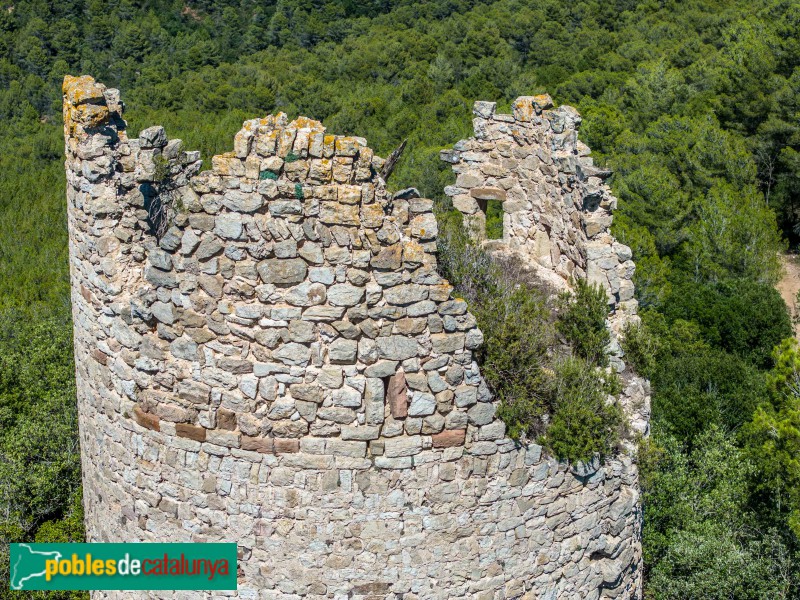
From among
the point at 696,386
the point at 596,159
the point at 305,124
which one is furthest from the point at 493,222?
the point at 305,124

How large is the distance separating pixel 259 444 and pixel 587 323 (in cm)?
338

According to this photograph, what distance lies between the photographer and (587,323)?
27.2 ft

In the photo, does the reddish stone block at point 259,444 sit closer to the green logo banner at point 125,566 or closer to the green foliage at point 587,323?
the green logo banner at point 125,566

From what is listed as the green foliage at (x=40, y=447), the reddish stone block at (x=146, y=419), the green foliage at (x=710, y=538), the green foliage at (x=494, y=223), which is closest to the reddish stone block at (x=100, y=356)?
the reddish stone block at (x=146, y=419)

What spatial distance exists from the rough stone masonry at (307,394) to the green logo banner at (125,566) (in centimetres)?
12


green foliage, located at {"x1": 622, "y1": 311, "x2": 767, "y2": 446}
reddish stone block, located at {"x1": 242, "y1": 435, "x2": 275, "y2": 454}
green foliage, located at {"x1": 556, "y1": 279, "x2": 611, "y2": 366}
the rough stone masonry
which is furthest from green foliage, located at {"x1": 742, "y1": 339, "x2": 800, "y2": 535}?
Result: reddish stone block, located at {"x1": 242, "y1": 435, "x2": 275, "y2": 454}

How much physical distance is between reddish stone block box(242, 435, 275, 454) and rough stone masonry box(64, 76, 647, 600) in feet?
0.05

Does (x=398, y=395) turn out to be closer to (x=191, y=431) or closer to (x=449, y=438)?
(x=449, y=438)

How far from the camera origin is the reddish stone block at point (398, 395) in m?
6.50

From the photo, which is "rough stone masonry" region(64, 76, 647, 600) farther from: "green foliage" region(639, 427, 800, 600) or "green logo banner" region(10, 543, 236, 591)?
"green foliage" region(639, 427, 800, 600)

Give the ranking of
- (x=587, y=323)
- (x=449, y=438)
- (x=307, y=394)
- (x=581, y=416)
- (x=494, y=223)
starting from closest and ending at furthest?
(x=307, y=394) → (x=449, y=438) → (x=581, y=416) → (x=587, y=323) → (x=494, y=223)

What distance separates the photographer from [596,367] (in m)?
8.05

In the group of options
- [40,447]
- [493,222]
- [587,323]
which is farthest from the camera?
[493,222]

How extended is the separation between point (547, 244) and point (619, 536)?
3965 mm
